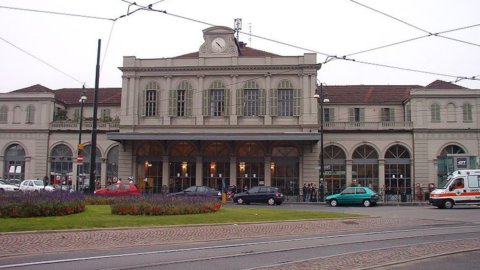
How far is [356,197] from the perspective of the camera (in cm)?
3706

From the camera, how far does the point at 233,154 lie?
49.9 meters

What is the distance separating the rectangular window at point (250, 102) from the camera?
5047cm

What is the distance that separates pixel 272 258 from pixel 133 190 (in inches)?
907

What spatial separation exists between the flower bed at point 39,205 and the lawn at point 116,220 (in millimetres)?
480

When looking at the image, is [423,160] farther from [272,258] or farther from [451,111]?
[272,258]

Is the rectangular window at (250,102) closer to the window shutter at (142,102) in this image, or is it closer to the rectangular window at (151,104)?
the rectangular window at (151,104)

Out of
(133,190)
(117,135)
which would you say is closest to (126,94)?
(117,135)

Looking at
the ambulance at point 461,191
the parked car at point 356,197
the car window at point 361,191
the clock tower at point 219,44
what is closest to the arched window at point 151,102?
the clock tower at point 219,44

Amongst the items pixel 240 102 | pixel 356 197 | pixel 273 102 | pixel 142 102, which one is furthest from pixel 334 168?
pixel 142 102

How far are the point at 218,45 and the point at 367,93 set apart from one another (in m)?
17.4

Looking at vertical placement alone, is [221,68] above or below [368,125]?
above

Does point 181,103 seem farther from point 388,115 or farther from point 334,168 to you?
point 388,115

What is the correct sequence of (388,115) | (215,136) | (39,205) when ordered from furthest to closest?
1. (388,115)
2. (215,136)
3. (39,205)

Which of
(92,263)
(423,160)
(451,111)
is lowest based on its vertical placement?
(92,263)
